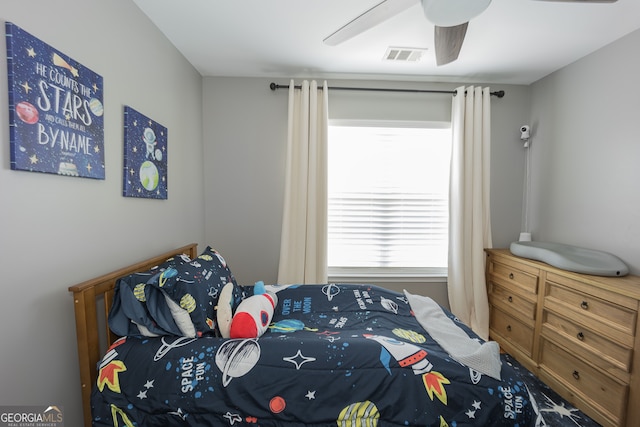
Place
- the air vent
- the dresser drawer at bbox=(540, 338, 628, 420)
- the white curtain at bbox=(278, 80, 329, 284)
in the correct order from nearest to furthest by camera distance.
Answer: the dresser drawer at bbox=(540, 338, 628, 420) → the air vent → the white curtain at bbox=(278, 80, 329, 284)

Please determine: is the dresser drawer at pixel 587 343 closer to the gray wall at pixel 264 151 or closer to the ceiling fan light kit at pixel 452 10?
the gray wall at pixel 264 151

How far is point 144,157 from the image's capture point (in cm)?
172

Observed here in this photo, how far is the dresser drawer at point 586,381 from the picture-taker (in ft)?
5.27

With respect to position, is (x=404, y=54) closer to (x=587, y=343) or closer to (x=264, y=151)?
(x=264, y=151)

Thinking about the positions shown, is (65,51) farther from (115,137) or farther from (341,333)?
(341,333)

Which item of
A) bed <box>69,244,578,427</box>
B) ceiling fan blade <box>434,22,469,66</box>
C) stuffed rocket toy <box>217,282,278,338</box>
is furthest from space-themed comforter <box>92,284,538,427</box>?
ceiling fan blade <box>434,22,469,66</box>

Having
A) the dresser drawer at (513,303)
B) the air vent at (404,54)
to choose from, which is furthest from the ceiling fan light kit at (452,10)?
the dresser drawer at (513,303)

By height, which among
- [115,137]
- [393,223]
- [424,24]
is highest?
[424,24]

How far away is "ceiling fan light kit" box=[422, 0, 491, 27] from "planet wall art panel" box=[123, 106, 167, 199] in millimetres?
1689

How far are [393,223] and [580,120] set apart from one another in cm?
175

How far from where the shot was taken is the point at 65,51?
3.84 feet

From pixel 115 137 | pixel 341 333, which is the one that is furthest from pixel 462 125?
pixel 115 137

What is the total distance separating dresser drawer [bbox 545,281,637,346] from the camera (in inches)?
61.5

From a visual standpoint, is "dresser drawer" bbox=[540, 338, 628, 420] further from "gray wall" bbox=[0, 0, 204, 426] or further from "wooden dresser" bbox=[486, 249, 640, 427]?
"gray wall" bbox=[0, 0, 204, 426]
